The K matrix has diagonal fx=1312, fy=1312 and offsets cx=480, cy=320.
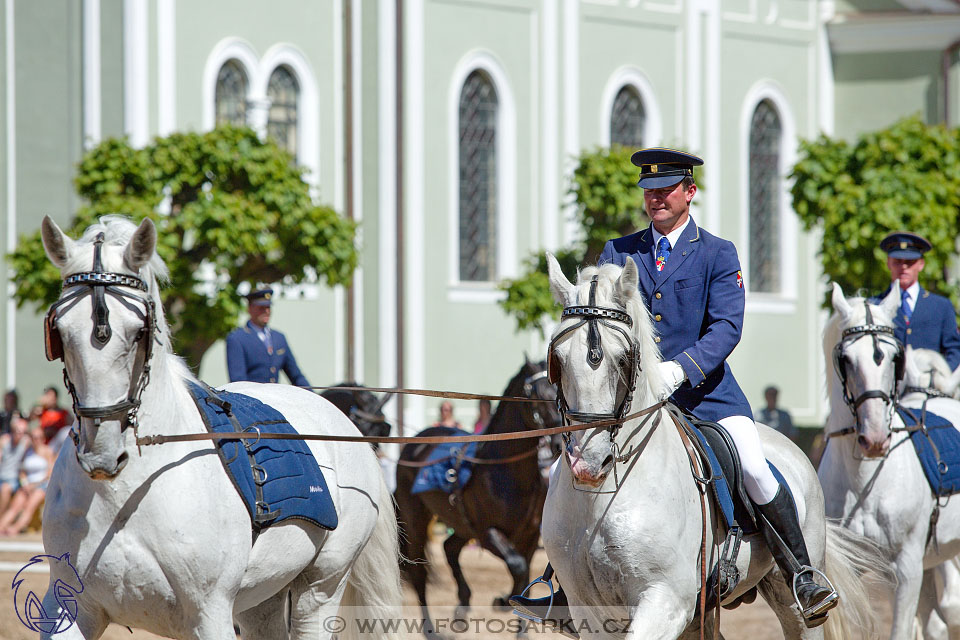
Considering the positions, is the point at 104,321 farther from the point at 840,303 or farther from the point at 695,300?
the point at 840,303

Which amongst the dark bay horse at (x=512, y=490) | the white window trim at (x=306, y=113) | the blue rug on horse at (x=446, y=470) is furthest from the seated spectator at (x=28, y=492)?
the dark bay horse at (x=512, y=490)

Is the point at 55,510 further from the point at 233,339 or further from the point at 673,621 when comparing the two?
the point at 233,339

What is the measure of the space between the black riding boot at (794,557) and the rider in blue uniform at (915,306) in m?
3.75

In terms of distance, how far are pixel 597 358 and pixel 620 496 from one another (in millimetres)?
591

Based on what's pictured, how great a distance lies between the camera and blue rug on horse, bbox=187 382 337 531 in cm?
511

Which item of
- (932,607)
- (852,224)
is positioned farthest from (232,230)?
(932,607)

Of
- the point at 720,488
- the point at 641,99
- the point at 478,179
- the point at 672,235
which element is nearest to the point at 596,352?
the point at 720,488

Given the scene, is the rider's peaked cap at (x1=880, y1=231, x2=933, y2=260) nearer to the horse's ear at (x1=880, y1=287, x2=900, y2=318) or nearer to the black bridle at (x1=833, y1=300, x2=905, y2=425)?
the horse's ear at (x1=880, y1=287, x2=900, y2=318)

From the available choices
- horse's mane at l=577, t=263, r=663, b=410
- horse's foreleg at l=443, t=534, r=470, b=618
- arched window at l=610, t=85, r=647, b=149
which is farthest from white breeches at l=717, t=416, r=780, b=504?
arched window at l=610, t=85, r=647, b=149

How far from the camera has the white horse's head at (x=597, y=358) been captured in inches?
182

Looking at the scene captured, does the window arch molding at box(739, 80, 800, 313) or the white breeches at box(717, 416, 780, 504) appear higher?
the window arch molding at box(739, 80, 800, 313)

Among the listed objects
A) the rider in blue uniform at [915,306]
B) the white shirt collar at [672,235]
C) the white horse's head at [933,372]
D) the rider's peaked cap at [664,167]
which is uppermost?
the rider's peaked cap at [664,167]

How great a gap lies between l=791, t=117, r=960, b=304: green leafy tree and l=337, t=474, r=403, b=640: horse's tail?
440 inches

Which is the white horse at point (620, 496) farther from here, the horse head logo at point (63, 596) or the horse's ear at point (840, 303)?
the horse's ear at point (840, 303)
